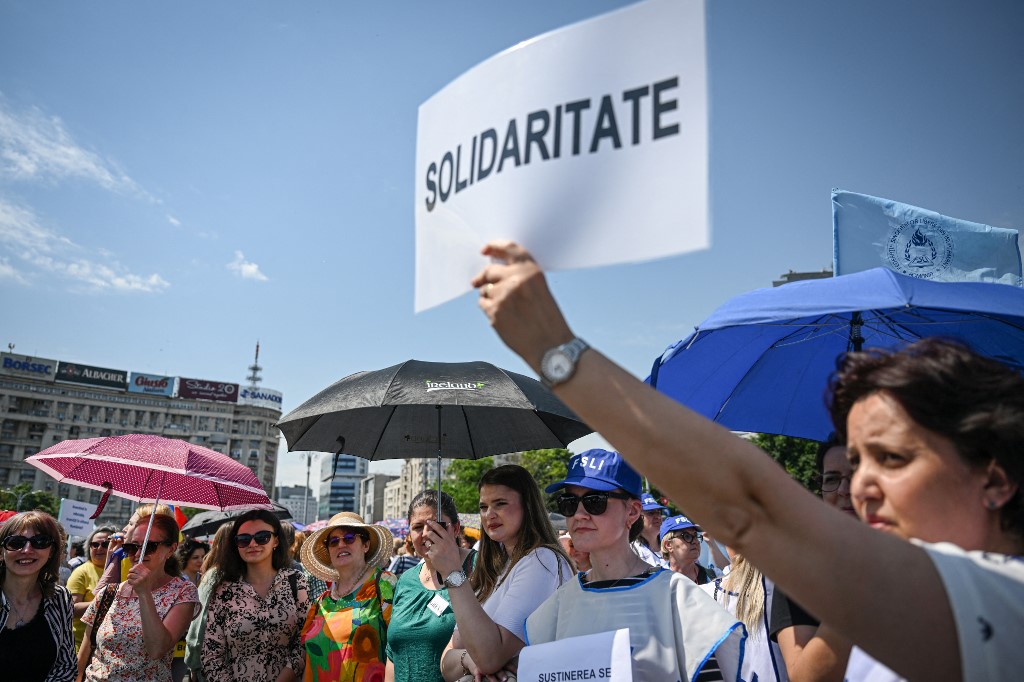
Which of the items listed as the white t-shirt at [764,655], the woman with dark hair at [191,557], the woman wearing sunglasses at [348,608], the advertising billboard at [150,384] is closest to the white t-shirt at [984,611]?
the white t-shirt at [764,655]

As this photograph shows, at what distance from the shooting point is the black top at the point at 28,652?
14.0 feet

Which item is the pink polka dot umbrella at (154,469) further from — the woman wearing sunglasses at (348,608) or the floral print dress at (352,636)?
the floral print dress at (352,636)

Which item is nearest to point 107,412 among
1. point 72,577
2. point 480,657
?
point 72,577

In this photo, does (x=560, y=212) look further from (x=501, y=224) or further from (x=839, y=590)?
(x=839, y=590)

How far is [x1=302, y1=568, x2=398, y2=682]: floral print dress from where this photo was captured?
437cm

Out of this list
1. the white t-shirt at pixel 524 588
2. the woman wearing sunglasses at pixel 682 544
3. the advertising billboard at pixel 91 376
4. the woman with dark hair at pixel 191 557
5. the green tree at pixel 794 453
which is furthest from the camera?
the advertising billboard at pixel 91 376

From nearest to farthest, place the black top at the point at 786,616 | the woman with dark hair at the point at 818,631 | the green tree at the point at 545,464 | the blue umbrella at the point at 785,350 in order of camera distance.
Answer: the woman with dark hair at the point at 818,631 → the black top at the point at 786,616 → the blue umbrella at the point at 785,350 → the green tree at the point at 545,464

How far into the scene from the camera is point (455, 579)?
9.90ft

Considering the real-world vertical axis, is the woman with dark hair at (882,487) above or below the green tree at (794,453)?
below

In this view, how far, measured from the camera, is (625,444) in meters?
1.10

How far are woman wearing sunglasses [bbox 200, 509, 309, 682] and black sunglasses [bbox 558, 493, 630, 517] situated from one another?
9.35 feet

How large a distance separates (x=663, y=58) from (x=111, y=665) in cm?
540

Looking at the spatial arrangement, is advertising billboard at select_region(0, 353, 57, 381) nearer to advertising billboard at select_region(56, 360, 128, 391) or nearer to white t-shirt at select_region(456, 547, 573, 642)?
advertising billboard at select_region(56, 360, 128, 391)

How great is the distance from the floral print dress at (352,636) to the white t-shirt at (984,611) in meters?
3.94
